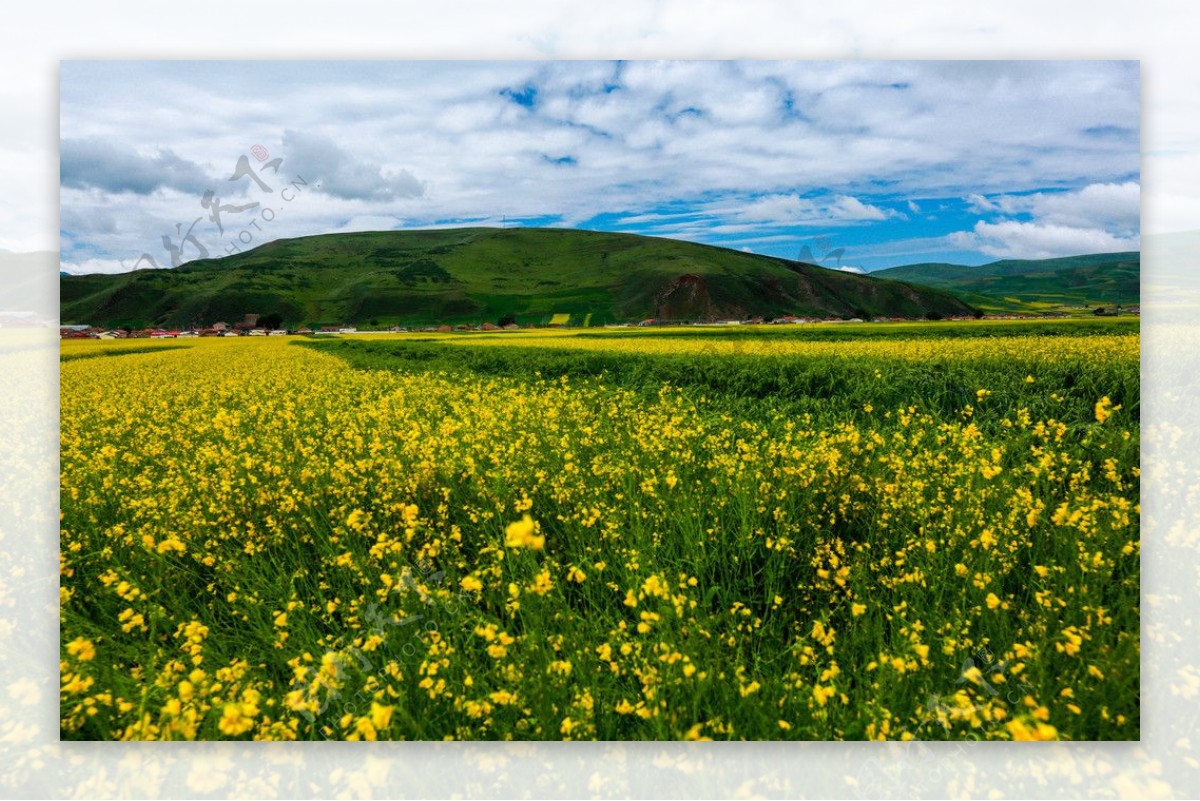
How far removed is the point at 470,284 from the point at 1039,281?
13.9 ft

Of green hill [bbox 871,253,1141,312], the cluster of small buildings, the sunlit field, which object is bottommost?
the sunlit field

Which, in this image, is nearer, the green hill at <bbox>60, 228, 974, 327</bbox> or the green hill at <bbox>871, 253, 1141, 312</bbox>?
the green hill at <bbox>871, 253, 1141, 312</bbox>

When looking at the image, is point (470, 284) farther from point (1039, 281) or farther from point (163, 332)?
point (1039, 281)

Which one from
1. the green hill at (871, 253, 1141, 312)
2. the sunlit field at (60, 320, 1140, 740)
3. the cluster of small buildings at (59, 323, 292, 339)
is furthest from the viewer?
the cluster of small buildings at (59, 323, 292, 339)

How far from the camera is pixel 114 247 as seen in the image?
4.10 metres

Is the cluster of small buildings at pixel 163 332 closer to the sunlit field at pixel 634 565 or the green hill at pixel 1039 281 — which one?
the sunlit field at pixel 634 565

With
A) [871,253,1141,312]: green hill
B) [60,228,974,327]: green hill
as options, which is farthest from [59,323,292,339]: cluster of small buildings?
[871,253,1141,312]: green hill

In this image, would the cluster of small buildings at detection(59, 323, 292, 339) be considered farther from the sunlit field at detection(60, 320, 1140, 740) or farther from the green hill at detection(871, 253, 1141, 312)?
the green hill at detection(871, 253, 1141, 312)

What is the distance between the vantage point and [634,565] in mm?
3332

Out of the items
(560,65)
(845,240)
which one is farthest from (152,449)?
(845,240)

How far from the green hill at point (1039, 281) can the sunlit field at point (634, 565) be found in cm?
27

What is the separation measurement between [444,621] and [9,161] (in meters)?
4.09

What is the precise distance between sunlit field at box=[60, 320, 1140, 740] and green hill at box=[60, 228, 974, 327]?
559 millimetres

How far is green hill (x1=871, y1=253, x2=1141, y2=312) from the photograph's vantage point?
13.5ft
